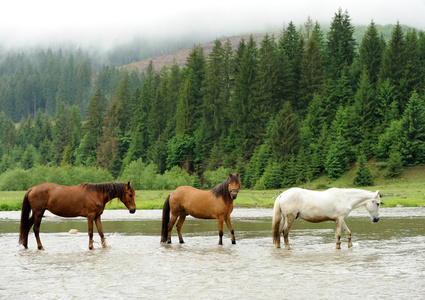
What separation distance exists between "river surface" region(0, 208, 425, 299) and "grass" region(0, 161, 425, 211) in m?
18.5

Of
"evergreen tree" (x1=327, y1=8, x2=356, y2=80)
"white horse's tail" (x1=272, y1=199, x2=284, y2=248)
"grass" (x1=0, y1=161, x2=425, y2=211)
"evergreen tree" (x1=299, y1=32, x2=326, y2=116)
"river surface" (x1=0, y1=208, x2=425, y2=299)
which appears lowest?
"grass" (x1=0, y1=161, x2=425, y2=211)

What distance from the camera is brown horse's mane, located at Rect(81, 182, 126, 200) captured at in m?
15.7

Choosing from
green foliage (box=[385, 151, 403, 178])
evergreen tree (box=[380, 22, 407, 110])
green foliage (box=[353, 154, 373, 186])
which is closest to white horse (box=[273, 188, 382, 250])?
green foliage (box=[353, 154, 373, 186])

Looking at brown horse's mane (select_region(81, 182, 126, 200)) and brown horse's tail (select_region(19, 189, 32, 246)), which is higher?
brown horse's mane (select_region(81, 182, 126, 200))

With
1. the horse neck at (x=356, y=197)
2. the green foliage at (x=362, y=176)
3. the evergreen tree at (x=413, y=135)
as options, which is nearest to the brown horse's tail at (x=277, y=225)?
the horse neck at (x=356, y=197)

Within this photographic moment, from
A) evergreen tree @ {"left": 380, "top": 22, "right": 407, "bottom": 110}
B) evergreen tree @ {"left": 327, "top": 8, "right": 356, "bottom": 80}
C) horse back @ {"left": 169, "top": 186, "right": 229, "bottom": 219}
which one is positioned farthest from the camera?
evergreen tree @ {"left": 327, "top": 8, "right": 356, "bottom": 80}

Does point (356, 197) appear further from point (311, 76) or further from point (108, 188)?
point (311, 76)

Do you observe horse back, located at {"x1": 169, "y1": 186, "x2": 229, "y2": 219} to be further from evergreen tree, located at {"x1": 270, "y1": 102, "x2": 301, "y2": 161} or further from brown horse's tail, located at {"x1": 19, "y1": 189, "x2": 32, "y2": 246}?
evergreen tree, located at {"x1": 270, "y1": 102, "x2": 301, "y2": 161}

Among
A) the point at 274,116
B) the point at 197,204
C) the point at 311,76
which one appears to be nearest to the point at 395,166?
the point at 274,116

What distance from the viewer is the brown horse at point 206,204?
15828 millimetres

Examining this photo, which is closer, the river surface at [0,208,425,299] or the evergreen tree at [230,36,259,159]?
the river surface at [0,208,425,299]

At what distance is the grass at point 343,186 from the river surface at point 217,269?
18.5m

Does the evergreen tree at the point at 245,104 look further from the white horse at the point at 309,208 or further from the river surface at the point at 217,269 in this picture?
the white horse at the point at 309,208

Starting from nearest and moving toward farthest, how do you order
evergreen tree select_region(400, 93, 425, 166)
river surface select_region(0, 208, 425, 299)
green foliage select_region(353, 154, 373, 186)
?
river surface select_region(0, 208, 425, 299) → green foliage select_region(353, 154, 373, 186) → evergreen tree select_region(400, 93, 425, 166)
